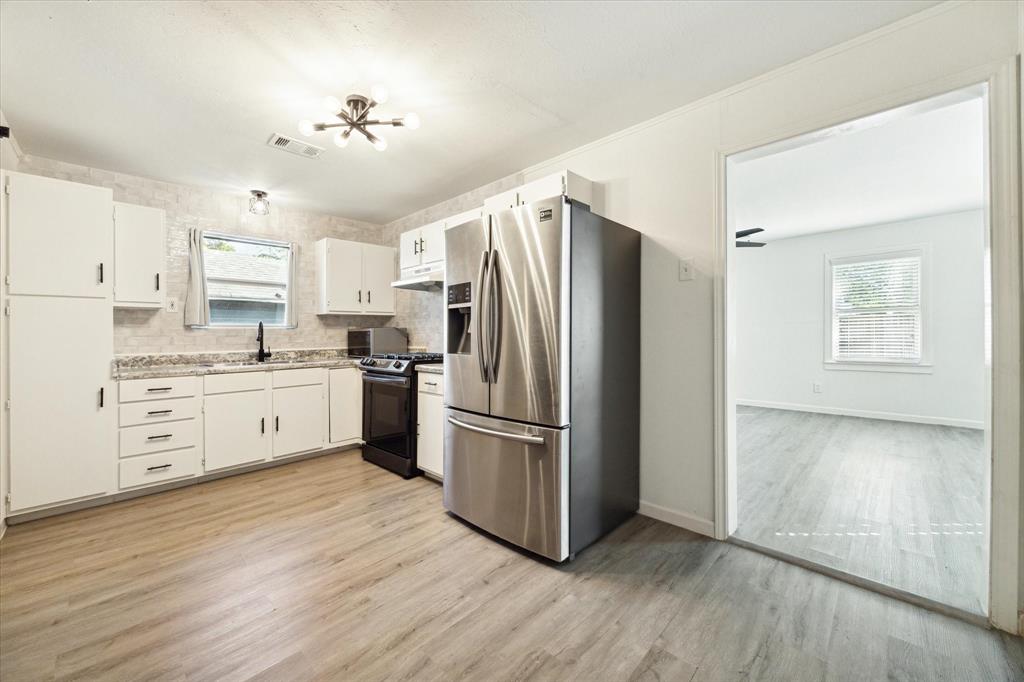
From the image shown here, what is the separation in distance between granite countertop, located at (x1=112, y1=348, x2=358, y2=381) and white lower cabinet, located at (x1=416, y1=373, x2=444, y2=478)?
1.22 metres

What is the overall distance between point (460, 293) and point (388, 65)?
50.2 inches

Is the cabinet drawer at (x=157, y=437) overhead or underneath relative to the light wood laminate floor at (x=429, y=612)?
overhead

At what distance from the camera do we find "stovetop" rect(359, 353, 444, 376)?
3.40m

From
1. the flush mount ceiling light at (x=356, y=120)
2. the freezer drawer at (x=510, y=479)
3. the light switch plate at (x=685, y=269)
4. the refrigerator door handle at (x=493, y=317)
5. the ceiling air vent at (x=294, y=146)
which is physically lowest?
A: the freezer drawer at (x=510, y=479)

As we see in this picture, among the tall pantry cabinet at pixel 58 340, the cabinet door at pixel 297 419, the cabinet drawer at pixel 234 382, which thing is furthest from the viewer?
the cabinet door at pixel 297 419

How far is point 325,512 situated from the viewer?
271 cm

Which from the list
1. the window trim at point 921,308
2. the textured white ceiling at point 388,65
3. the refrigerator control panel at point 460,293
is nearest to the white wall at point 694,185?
the textured white ceiling at point 388,65

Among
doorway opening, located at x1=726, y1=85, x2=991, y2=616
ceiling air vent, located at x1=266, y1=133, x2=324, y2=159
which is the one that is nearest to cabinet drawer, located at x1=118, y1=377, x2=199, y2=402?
ceiling air vent, located at x1=266, y1=133, x2=324, y2=159

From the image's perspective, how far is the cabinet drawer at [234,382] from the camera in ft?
10.8

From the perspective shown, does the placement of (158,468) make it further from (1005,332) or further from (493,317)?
(1005,332)

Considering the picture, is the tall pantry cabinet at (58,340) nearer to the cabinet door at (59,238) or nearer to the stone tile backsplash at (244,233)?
the cabinet door at (59,238)

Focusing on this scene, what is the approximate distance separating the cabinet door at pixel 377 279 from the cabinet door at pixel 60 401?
2187 millimetres

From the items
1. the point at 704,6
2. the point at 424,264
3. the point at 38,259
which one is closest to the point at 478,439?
the point at 424,264

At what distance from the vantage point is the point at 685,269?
248cm
